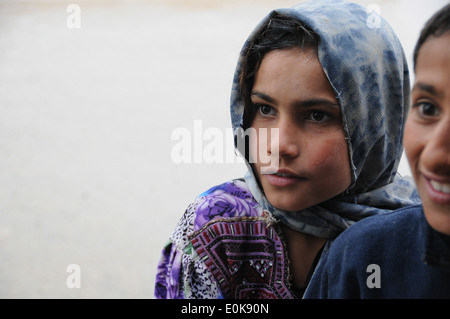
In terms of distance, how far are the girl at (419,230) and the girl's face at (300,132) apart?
9.1 inches

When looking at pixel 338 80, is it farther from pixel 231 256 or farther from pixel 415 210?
pixel 231 256

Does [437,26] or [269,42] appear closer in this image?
[437,26]

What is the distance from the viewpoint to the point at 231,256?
182cm

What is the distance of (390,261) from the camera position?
4.47 feet

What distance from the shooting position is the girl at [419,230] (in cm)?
117

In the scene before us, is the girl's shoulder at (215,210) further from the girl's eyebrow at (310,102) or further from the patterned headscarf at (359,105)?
the girl's eyebrow at (310,102)

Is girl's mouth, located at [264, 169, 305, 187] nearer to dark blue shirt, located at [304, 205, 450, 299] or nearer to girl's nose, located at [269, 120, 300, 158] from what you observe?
girl's nose, located at [269, 120, 300, 158]

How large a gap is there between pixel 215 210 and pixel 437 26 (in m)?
0.91

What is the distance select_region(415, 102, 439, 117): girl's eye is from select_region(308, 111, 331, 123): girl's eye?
485 millimetres

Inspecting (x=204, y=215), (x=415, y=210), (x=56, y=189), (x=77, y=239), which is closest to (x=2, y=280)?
(x=77, y=239)

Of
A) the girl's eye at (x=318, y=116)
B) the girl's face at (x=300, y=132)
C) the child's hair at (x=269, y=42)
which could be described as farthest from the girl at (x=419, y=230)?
the child's hair at (x=269, y=42)

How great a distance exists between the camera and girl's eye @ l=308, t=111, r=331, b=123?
169 centimetres

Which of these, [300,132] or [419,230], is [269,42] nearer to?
[300,132]

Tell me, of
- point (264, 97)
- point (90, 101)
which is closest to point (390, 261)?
point (264, 97)
